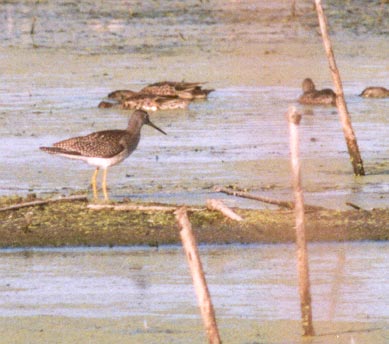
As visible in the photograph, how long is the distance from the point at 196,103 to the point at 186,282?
11394 millimetres

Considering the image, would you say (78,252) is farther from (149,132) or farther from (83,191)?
(149,132)

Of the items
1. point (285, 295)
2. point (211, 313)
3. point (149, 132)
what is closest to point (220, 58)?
point (149, 132)

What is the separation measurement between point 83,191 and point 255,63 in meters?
13.0

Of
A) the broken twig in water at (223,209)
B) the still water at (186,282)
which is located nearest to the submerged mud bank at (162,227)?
the broken twig in water at (223,209)

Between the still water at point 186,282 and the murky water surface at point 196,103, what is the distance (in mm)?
2133

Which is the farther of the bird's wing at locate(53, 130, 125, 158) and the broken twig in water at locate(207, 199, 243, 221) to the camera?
the bird's wing at locate(53, 130, 125, 158)

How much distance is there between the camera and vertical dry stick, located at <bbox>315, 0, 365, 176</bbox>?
13.9 metres

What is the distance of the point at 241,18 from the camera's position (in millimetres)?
38250

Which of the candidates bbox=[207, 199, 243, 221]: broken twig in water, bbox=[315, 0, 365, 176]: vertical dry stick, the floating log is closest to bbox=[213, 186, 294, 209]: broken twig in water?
bbox=[207, 199, 243, 221]: broken twig in water

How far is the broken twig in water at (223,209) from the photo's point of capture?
12.1 meters

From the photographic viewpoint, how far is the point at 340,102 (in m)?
14.2

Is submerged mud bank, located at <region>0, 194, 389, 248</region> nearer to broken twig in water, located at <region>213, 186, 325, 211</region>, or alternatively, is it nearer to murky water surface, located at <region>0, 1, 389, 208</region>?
broken twig in water, located at <region>213, 186, 325, 211</region>

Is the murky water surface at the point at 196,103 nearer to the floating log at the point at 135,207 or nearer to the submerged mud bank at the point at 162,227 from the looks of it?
the submerged mud bank at the point at 162,227

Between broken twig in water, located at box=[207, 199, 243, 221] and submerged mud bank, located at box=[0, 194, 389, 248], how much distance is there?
0.04m
